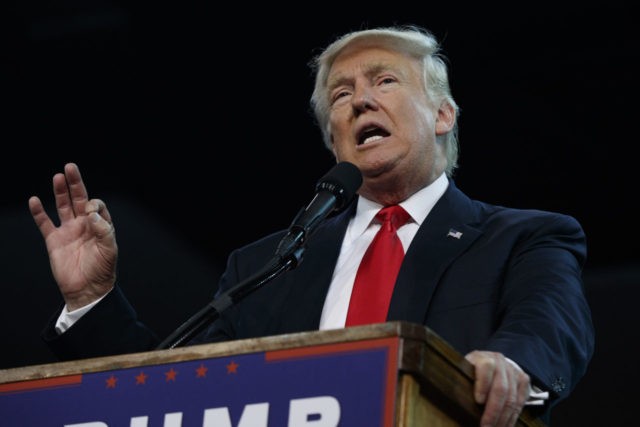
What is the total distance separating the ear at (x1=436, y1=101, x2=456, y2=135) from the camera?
228 cm

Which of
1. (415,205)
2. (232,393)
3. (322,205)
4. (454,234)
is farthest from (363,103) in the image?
(232,393)

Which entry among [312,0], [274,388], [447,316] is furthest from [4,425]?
[312,0]

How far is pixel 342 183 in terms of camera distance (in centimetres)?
169

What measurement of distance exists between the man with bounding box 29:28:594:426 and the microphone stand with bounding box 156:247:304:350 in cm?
30

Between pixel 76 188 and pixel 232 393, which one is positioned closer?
pixel 232 393

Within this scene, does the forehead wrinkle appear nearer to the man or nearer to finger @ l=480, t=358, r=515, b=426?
the man

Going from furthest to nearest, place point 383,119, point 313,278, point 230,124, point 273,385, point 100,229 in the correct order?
point 230,124
point 383,119
point 313,278
point 100,229
point 273,385

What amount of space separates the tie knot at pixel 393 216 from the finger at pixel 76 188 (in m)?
0.53

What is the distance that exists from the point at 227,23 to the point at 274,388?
183cm

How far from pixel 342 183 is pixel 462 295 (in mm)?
253

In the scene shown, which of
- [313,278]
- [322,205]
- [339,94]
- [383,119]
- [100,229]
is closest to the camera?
[322,205]

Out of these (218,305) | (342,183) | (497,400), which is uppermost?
(342,183)

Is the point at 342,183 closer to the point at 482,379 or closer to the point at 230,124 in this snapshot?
the point at 482,379

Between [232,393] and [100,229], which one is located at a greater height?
[100,229]
